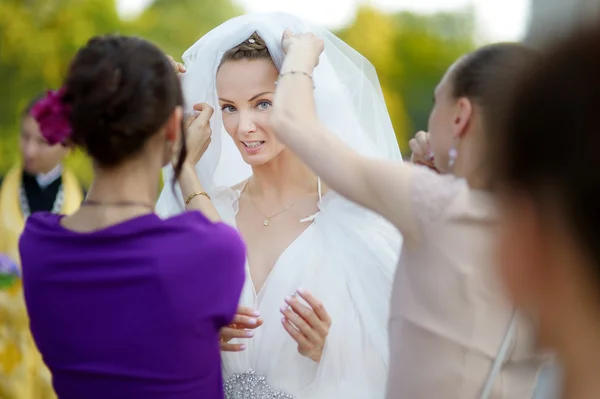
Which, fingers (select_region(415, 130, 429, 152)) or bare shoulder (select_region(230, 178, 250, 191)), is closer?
fingers (select_region(415, 130, 429, 152))

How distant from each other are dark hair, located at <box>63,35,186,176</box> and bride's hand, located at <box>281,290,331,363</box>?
777 mm

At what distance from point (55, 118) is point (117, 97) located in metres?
0.16

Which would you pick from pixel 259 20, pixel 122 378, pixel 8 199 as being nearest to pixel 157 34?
pixel 8 199

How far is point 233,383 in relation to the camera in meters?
2.25

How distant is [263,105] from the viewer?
→ 8.16ft

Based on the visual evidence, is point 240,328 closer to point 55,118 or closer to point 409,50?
point 55,118

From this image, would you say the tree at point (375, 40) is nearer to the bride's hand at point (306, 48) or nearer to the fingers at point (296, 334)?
the fingers at point (296, 334)

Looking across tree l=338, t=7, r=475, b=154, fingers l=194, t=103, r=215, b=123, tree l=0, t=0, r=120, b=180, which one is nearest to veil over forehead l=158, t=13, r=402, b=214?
fingers l=194, t=103, r=215, b=123

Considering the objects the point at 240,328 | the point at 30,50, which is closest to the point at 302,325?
the point at 240,328

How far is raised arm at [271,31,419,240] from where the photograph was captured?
143cm

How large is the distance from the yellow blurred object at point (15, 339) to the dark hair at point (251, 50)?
2.14 meters

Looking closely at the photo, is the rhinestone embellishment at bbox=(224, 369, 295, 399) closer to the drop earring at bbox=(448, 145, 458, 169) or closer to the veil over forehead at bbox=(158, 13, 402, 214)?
the veil over forehead at bbox=(158, 13, 402, 214)

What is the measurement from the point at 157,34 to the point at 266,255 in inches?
655

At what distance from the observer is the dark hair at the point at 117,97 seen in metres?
1.52
